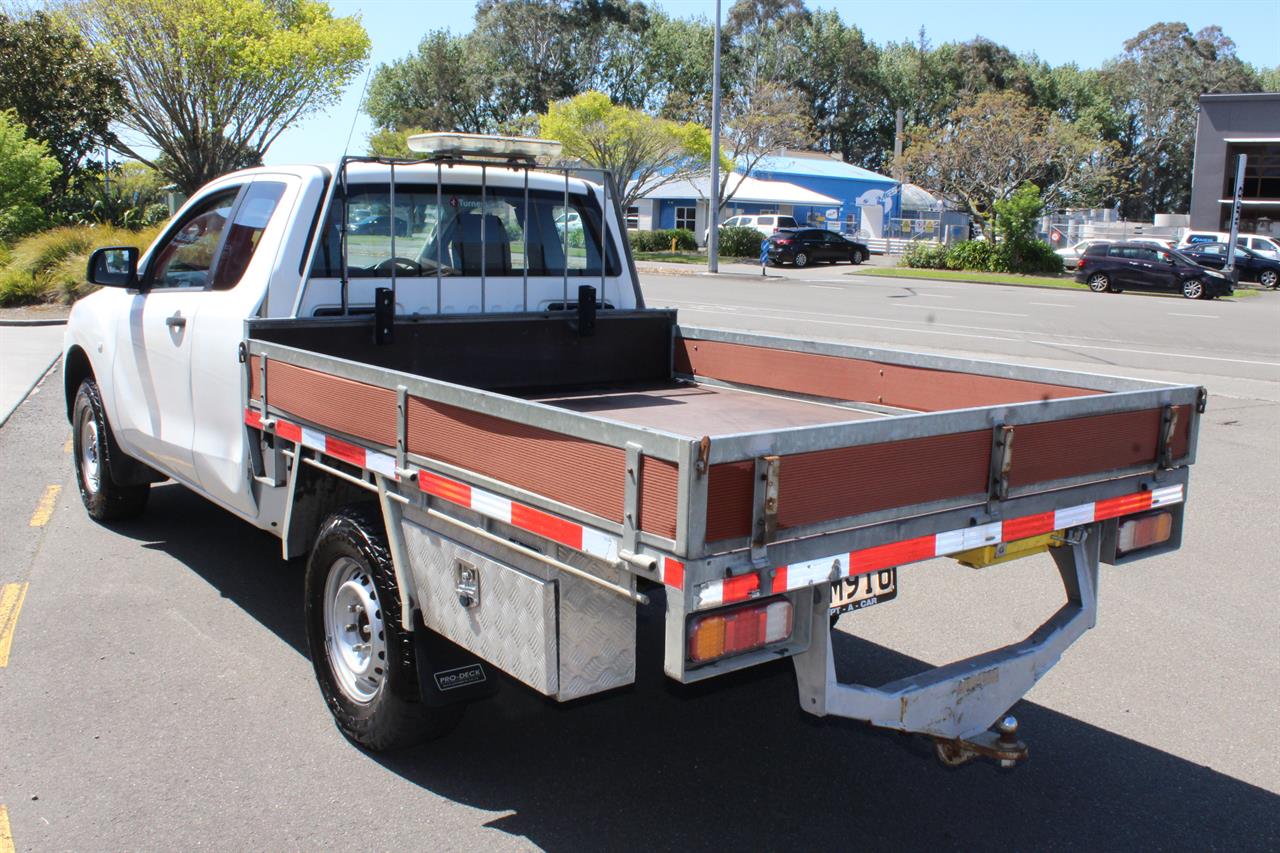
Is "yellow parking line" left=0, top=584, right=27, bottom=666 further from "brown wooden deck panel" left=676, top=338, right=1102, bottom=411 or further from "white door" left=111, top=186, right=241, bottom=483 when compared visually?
"brown wooden deck panel" left=676, top=338, right=1102, bottom=411

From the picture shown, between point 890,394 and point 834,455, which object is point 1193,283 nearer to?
point 890,394

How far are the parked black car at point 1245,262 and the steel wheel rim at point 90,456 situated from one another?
3557 centimetres

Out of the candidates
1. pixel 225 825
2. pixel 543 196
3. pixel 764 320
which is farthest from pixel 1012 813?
pixel 764 320

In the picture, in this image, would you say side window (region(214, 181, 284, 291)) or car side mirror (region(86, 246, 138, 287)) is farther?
car side mirror (region(86, 246, 138, 287))

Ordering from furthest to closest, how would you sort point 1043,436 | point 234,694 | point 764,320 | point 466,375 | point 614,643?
point 764,320, point 466,375, point 234,694, point 1043,436, point 614,643

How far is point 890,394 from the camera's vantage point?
4980mm

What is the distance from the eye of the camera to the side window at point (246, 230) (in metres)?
5.30

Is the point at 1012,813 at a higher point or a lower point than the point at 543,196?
lower

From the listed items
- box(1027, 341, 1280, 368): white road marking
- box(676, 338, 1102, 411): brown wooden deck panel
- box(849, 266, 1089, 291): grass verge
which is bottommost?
box(1027, 341, 1280, 368): white road marking

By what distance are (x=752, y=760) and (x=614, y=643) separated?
50.0 inches

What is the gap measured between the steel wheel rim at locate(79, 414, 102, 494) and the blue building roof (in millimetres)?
58153

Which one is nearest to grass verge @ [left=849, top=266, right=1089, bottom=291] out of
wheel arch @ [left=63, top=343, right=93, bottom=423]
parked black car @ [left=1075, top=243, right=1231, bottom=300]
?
parked black car @ [left=1075, top=243, right=1231, bottom=300]

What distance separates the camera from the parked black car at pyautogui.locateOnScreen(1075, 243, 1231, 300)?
30.5 meters

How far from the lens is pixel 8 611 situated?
5594 millimetres
